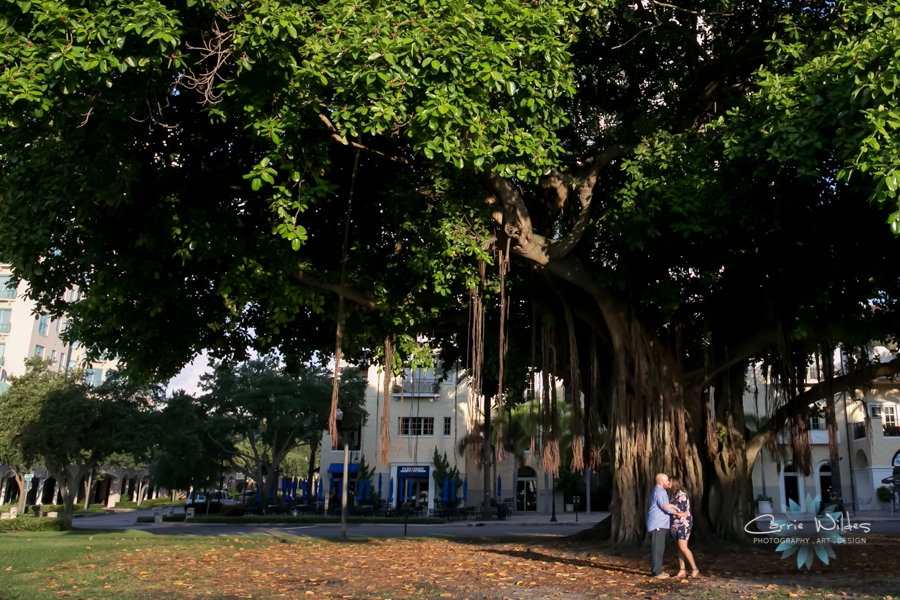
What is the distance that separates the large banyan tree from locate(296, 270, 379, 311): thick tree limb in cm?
6

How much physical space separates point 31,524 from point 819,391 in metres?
21.0

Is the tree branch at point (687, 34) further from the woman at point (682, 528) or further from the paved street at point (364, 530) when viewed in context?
the paved street at point (364, 530)

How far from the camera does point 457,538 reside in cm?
1747

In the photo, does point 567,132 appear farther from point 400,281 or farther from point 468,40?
point 468,40

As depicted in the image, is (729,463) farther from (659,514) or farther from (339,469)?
(339,469)

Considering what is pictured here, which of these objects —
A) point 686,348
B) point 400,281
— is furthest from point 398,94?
point 686,348

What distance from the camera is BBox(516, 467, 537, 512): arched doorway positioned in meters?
45.8

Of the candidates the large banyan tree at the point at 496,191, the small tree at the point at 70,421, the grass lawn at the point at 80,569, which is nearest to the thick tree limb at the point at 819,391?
the large banyan tree at the point at 496,191

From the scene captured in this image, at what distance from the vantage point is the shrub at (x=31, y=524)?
21.7m

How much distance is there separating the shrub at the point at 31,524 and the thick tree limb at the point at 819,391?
19.5 metres

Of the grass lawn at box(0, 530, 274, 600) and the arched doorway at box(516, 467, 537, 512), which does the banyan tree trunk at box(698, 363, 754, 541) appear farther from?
the arched doorway at box(516, 467, 537, 512)

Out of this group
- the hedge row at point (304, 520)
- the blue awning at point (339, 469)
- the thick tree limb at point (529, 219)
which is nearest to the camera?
the thick tree limb at point (529, 219)

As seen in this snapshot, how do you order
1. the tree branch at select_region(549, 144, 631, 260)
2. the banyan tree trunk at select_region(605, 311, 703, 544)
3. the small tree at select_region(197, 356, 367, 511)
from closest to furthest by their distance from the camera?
the tree branch at select_region(549, 144, 631, 260)
the banyan tree trunk at select_region(605, 311, 703, 544)
the small tree at select_region(197, 356, 367, 511)

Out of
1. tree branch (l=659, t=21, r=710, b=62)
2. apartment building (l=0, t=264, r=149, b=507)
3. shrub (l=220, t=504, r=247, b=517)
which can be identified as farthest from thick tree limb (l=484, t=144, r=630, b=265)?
apartment building (l=0, t=264, r=149, b=507)
